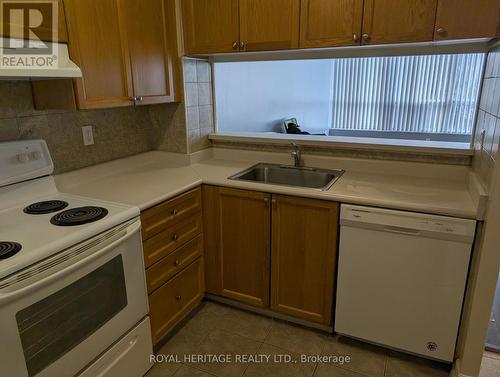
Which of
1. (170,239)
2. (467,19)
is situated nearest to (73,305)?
(170,239)

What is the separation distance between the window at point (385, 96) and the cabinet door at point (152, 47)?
2.74 meters

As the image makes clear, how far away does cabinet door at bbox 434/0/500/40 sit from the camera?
62.8 inches

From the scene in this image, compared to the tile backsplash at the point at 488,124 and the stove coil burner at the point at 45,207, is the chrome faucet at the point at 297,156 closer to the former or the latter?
the tile backsplash at the point at 488,124

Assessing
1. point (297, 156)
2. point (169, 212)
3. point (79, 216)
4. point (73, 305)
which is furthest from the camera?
point (297, 156)

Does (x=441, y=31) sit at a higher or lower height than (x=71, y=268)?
higher

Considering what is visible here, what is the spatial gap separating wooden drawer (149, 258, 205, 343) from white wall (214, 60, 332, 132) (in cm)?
130

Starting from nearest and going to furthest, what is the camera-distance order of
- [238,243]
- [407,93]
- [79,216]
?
[79,216] → [238,243] → [407,93]

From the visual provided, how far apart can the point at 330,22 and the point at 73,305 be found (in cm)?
185

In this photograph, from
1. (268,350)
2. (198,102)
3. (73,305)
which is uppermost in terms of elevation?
(198,102)

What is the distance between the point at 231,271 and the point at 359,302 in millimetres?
802

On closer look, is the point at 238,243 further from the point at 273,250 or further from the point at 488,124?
the point at 488,124

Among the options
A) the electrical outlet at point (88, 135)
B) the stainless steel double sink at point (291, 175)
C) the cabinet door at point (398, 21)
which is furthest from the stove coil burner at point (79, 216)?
the cabinet door at point (398, 21)

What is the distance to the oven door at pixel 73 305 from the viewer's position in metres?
1.16

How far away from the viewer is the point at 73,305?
1380 millimetres
